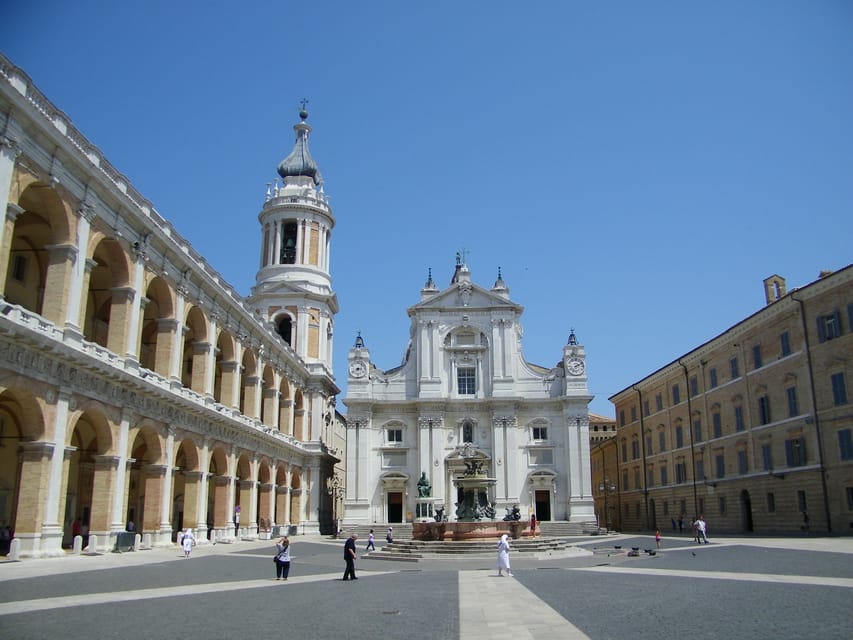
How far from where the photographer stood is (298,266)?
217ft

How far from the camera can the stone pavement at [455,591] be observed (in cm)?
1264

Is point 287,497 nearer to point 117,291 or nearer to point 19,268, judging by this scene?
point 117,291

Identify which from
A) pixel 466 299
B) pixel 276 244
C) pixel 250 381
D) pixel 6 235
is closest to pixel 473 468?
pixel 250 381

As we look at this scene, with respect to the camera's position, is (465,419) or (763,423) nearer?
(763,423)

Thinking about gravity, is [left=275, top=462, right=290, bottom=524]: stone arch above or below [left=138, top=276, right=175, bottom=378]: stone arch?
below

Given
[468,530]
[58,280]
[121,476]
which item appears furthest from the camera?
[468,530]

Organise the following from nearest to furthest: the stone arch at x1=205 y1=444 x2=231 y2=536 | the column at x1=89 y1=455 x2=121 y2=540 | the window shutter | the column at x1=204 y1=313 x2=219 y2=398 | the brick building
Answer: the column at x1=89 y1=455 x2=121 y2=540 → the brick building → the window shutter → the column at x1=204 y1=313 x2=219 y2=398 → the stone arch at x1=205 y1=444 x2=231 y2=536

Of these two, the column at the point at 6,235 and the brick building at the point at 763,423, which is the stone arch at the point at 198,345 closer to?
the column at the point at 6,235

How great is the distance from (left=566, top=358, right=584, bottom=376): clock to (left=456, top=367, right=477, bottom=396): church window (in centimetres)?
802

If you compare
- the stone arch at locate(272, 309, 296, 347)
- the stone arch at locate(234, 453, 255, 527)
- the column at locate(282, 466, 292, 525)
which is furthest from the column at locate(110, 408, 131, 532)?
the stone arch at locate(272, 309, 296, 347)

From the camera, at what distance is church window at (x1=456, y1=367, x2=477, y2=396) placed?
65.1m

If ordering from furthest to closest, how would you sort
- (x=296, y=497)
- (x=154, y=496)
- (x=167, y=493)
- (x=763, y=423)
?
(x=296, y=497) < (x=763, y=423) < (x=167, y=493) < (x=154, y=496)

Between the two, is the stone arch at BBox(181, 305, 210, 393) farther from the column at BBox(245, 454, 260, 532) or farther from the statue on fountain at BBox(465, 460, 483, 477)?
the statue on fountain at BBox(465, 460, 483, 477)

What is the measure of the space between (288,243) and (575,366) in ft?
90.2
